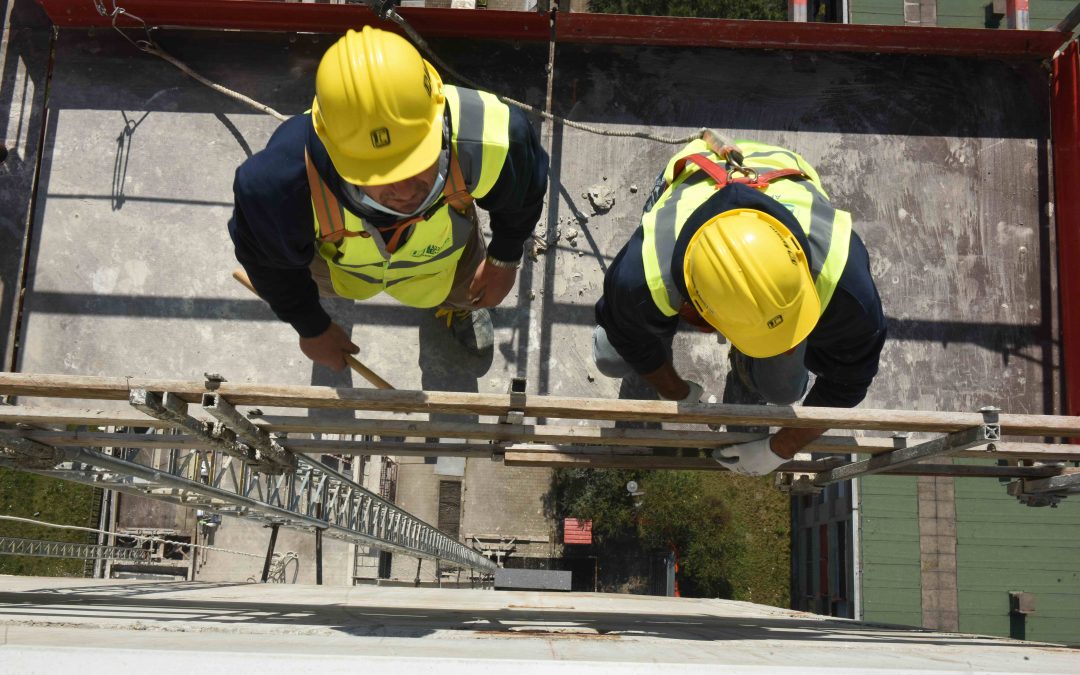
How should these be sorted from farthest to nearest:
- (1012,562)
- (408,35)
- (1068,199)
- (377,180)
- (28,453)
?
(1012,562) → (1068,199) → (408,35) → (28,453) → (377,180)

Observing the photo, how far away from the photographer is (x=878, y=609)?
60.0 ft

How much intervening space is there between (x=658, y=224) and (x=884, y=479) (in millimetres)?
16246

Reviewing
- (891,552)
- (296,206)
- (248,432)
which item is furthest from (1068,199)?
(891,552)

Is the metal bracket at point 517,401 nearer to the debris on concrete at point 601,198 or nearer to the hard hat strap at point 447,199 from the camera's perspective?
the hard hat strap at point 447,199

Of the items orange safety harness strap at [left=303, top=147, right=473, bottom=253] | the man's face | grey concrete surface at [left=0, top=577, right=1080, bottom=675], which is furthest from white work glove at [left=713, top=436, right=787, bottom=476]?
the man's face

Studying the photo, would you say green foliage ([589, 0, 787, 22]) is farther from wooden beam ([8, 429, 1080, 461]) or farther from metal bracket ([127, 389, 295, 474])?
Answer: metal bracket ([127, 389, 295, 474])

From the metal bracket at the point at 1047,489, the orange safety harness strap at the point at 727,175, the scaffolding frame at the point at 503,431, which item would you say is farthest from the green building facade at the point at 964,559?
the orange safety harness strap at the point at 727,175

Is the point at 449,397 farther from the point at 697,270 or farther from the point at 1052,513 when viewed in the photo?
the point at 1052,513

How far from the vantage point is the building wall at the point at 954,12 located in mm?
17391

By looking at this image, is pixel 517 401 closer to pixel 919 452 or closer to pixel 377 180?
pixel 377 180

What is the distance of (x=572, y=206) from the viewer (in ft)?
22.6

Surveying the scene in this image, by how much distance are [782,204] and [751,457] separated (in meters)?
1.74

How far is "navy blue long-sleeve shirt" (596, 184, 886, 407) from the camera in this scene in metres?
4.11

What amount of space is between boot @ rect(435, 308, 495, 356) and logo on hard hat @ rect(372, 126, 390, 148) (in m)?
2.41
